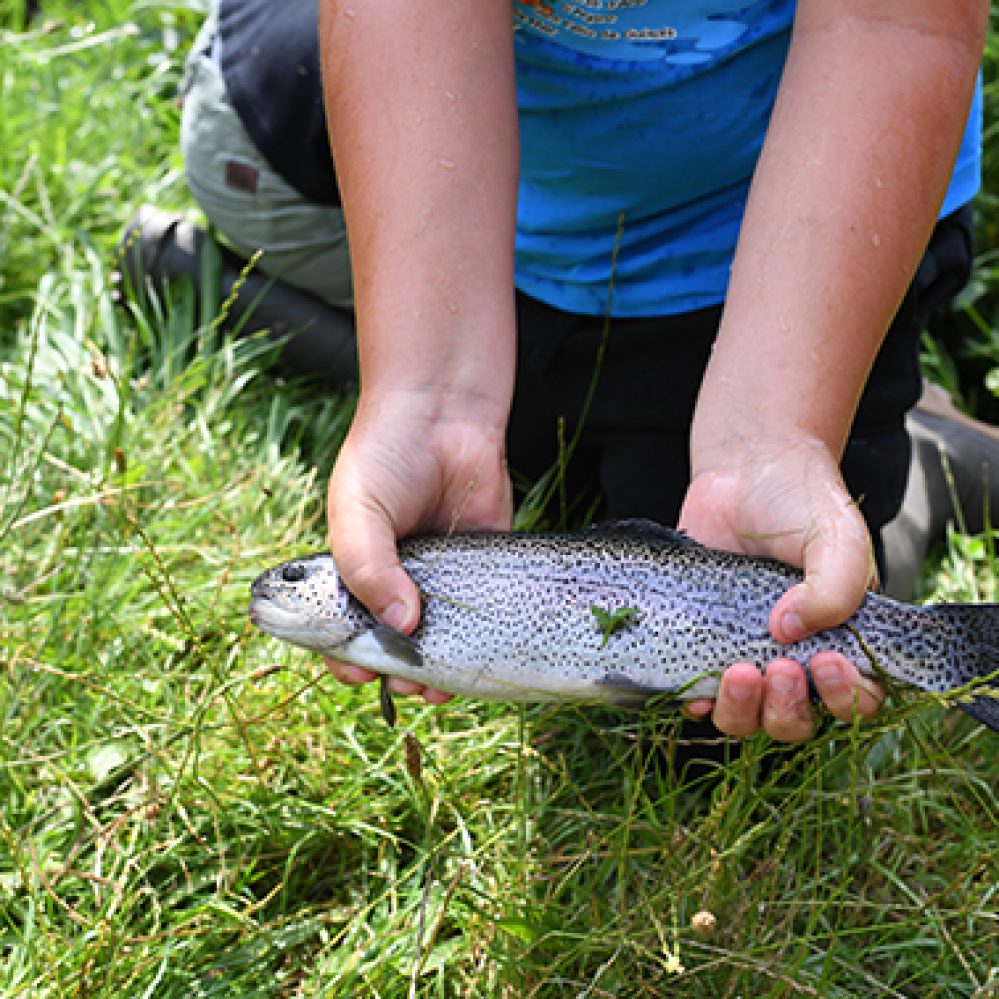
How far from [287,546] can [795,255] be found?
4.73 feet

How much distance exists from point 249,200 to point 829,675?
2.37 m

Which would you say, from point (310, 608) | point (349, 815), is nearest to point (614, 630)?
point (310, 608)

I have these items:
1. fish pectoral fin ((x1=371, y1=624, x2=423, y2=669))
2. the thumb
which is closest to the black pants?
the thumb

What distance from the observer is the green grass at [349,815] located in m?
2.20

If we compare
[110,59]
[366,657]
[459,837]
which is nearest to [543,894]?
[459,837]

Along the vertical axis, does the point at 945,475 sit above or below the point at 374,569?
below

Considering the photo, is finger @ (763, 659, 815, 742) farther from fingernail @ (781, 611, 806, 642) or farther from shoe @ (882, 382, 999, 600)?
shoe @ (882, 382, 999, 600)

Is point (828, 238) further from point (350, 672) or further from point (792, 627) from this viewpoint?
point (350, 672)

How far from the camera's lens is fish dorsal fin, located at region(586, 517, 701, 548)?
228 cm

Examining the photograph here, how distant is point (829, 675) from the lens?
2049mm

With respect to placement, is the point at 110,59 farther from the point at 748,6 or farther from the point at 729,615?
the point at 729,615

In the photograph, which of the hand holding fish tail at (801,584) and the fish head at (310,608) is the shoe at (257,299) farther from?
the hand holding fish tail at (801,584)

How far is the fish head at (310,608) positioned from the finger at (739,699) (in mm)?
637

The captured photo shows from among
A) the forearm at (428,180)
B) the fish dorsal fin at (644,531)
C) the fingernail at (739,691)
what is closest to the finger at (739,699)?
the fingernail at (739,691)
